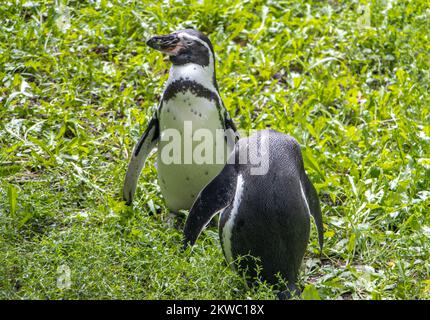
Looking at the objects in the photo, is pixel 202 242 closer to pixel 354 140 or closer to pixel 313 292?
pixel 313 292

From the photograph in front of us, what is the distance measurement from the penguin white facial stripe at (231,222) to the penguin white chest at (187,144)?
0.64 metres

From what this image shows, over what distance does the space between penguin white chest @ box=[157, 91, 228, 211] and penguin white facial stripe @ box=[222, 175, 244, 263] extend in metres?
0.64

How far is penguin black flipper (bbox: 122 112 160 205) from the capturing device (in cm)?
414

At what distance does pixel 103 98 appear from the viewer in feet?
17.2

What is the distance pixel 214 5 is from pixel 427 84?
1670 millimetres

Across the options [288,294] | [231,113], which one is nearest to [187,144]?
[288,294]

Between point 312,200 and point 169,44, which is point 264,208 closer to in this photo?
point 312,200

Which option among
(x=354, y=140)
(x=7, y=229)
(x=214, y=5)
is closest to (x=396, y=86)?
(x=354, y=140)

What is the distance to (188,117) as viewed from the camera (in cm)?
392

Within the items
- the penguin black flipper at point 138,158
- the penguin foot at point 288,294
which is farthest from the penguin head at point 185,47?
the penguin foot at point 288,294

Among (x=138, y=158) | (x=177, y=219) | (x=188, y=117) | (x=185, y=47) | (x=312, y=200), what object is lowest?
(x=177, y=219)

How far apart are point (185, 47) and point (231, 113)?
44.2 inches

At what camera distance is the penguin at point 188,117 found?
12.9 feet

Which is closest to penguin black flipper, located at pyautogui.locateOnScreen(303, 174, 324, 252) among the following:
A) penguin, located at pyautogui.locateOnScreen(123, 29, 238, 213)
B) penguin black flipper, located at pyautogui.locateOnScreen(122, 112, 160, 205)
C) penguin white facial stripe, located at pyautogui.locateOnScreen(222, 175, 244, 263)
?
penguin white facial stripe, located at pyautogui.locateOnScreen(222, 175, 244, 263)
